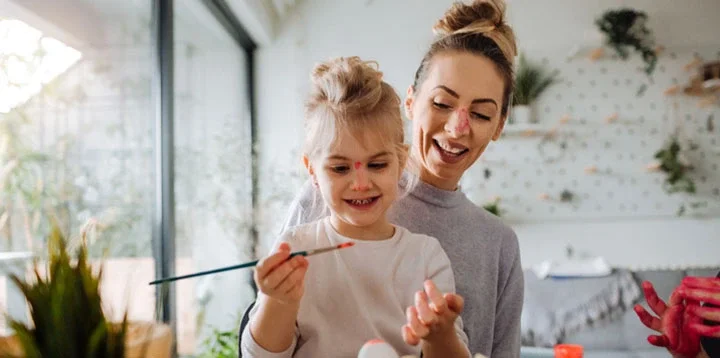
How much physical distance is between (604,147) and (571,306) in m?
1.37

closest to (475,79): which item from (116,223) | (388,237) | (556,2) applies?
(388,237)

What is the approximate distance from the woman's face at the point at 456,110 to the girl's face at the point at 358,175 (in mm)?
217

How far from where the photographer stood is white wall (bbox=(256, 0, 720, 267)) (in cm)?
453

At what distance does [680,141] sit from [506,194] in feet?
4.38

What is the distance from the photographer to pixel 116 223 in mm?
2104

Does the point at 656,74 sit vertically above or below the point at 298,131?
above

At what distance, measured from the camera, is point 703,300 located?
3.01 ft

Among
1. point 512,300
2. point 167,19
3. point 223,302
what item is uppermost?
point 167,19

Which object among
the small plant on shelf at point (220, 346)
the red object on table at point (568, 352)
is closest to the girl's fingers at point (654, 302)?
the red object on table at point (568, 352)

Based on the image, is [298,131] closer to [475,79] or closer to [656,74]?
[656,74]

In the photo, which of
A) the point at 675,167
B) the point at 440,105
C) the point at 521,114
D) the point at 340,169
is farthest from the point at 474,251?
the point at 675,167

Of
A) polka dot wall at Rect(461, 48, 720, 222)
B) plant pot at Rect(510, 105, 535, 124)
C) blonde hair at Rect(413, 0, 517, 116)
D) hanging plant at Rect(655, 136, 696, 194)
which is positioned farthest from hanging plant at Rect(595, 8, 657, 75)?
blonde hair at Rect(413, 0, 517, 116)

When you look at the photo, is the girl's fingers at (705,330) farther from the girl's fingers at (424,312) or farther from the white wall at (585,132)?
the white wall at (585,132)

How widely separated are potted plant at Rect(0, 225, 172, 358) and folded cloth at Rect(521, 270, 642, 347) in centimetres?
351
